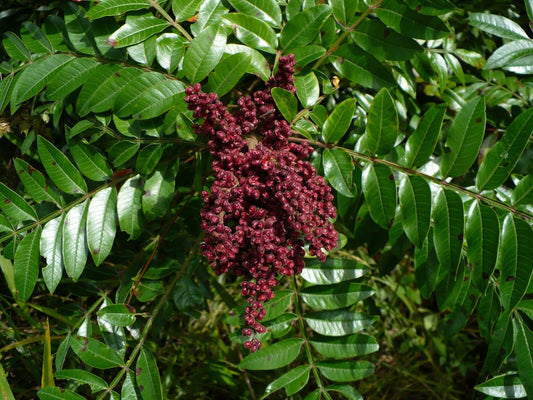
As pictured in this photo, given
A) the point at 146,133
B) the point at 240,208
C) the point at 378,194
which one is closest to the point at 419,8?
the point at 378,194

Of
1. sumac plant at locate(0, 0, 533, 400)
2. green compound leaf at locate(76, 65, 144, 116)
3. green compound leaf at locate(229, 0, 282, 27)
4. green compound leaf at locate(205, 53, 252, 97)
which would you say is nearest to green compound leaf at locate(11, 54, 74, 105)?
sumac plant at locate(0, 0, 533, 400)

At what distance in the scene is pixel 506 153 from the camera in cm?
174

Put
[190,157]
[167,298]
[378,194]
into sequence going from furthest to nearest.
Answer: [190,157] → [167,298] → [378,194]

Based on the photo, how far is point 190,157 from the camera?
2.35 meters

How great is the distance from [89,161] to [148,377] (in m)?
0.85

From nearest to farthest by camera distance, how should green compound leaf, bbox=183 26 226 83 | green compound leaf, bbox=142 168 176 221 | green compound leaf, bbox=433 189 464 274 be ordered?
green compound leaf, bbox=433 189 464 274, green compound leaf, bbox=183 26 226 83, green compound leaf, bbox=142 168 176 221

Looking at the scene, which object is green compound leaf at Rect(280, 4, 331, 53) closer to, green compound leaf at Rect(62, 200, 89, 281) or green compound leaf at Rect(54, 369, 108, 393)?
green compound leaf at Rect(62, 200, 89, 281)

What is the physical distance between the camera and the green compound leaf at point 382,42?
1.90 metres

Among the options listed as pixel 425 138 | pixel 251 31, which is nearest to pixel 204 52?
pixel 251 31

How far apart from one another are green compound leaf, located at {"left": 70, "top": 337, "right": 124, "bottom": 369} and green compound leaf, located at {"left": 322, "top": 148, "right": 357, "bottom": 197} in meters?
1.02

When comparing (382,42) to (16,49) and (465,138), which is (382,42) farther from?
(16,49)

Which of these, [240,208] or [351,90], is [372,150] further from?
[351,90]

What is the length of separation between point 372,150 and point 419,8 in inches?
21.1

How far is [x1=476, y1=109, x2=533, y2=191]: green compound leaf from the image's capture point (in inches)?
66.7
